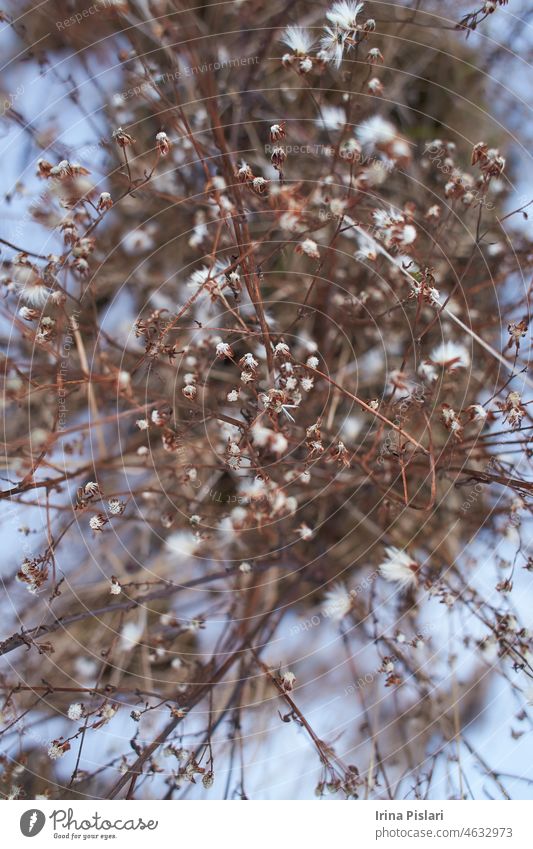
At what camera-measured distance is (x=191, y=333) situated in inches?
38.3

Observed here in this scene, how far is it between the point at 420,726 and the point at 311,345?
0.61m

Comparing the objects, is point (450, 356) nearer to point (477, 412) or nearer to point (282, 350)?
point (477, 412)

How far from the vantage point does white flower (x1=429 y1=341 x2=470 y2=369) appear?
34.7 inches

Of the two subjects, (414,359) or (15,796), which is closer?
(15,796)

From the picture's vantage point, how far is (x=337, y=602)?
990 mm

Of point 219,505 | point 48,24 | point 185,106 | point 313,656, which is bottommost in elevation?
point 313,656

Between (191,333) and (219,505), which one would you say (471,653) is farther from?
(191,333)

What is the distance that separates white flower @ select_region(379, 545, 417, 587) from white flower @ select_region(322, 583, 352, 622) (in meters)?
0.08

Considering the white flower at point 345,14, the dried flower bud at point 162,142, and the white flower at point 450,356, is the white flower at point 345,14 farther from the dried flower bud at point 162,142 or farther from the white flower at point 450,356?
the white flower at point 450,356
